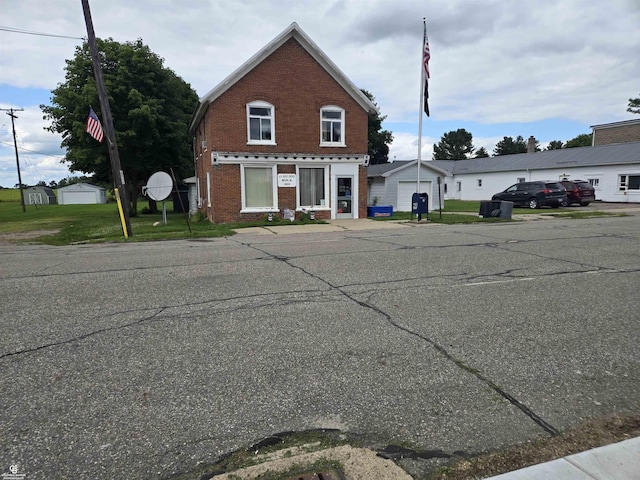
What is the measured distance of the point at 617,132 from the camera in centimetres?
4438

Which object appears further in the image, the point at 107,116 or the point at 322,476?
the point at 107,116

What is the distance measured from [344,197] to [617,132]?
1527 inches

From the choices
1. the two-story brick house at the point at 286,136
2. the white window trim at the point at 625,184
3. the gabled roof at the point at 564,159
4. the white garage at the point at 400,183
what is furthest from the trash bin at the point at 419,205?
the white window trim at the point at 625,184

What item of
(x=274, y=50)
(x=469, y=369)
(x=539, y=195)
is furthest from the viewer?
(x=539, y=195)

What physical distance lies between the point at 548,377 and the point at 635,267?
6.14 m

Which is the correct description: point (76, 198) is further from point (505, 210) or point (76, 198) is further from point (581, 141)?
point (581, 141)

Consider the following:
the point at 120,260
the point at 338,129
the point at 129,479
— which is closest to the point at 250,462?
the point at 129,479

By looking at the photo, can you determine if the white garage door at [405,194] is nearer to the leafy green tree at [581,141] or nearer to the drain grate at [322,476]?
the drain grate at [322,476]

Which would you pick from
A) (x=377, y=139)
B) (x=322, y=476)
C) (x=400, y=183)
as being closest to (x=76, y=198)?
(x=377, y=139)

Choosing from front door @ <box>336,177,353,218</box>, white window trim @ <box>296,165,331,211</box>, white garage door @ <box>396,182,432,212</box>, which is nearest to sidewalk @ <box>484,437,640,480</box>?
white window trim @ <box>296,165,331,211</box>

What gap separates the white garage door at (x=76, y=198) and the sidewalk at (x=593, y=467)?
87842 mm

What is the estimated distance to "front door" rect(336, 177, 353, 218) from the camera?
2136cm

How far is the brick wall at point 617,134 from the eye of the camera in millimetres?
42719

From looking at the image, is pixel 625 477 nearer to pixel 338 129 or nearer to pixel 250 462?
pixel 250 462
